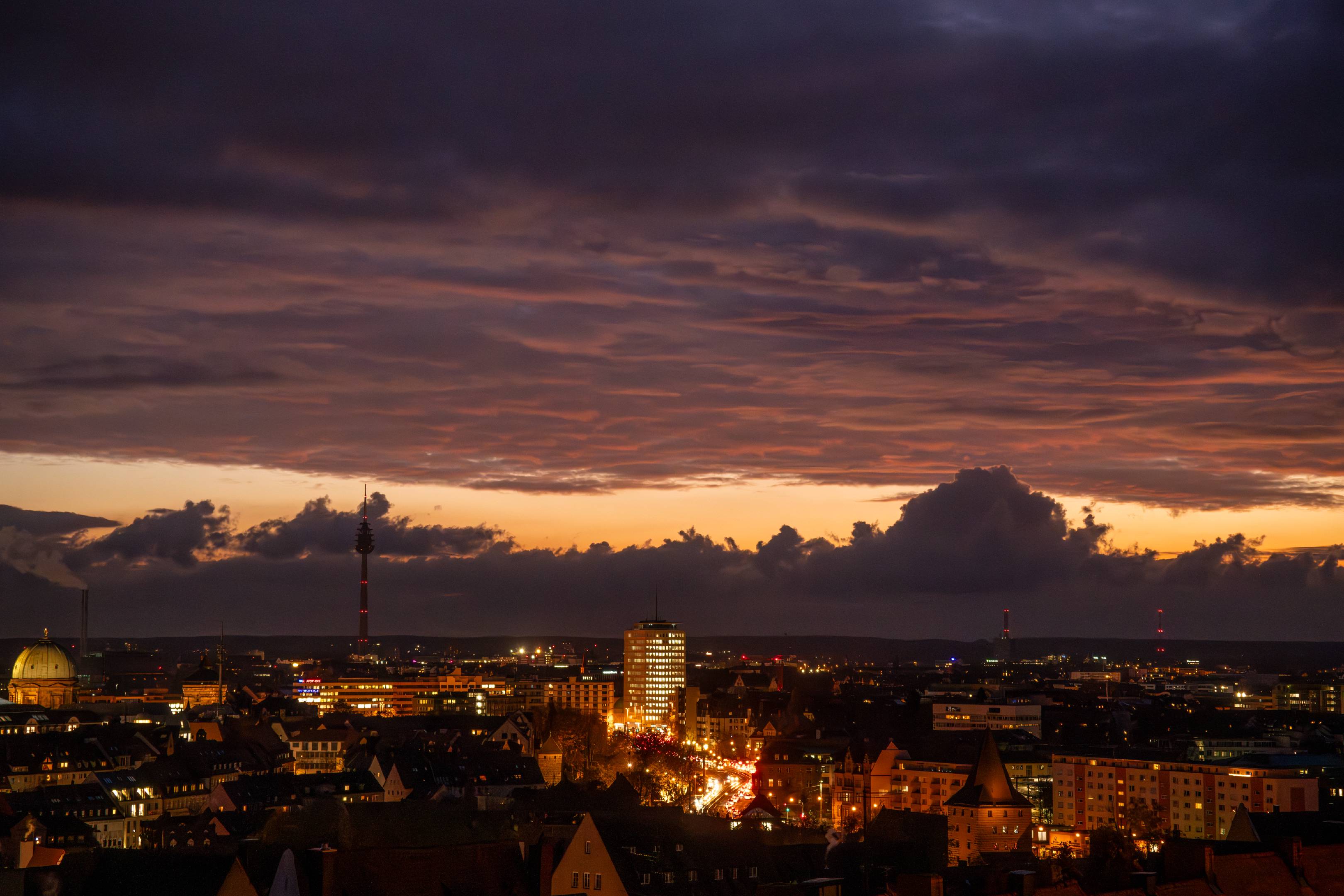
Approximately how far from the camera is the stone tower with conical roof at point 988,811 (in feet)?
388

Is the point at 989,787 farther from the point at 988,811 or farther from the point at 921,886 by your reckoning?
the point at 921,886

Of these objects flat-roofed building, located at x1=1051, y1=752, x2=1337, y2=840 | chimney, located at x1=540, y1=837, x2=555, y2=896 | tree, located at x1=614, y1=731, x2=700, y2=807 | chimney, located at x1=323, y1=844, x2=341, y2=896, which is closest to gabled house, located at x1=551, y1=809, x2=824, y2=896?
chimney, located at x1=540, y1=837, x2=555, y2=896

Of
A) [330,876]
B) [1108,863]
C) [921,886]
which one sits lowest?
[1108,863]

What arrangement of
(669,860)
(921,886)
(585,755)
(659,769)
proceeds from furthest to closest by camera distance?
1. (585,755)
2. (659,769)
3. (669,860)
4. (921,886)

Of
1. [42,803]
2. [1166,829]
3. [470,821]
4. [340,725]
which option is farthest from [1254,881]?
[340,725]

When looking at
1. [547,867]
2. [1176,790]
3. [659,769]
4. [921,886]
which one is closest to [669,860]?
[547,867]

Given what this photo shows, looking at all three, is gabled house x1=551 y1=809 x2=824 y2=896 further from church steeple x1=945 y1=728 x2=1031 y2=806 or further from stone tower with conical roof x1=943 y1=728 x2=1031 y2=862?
church steeple x1=945 y1=728 x2=1031 y2=806

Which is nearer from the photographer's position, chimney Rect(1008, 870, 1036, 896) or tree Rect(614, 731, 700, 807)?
→ chimney Rect(1008, 870, 1036, 896)

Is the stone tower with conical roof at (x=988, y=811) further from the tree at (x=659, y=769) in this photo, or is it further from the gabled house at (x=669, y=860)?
the gabled house at (x=669, y=860)

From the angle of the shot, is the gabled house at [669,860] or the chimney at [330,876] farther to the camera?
the gabled house at [669,860]

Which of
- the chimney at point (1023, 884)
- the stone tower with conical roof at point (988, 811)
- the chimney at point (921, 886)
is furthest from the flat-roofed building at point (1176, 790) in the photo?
the chimney at point (921, 886)

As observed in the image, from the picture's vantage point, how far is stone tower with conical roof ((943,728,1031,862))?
388 ft

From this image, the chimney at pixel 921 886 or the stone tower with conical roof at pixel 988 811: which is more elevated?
the chimney at pixel 921 886

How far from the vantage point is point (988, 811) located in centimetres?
12169
